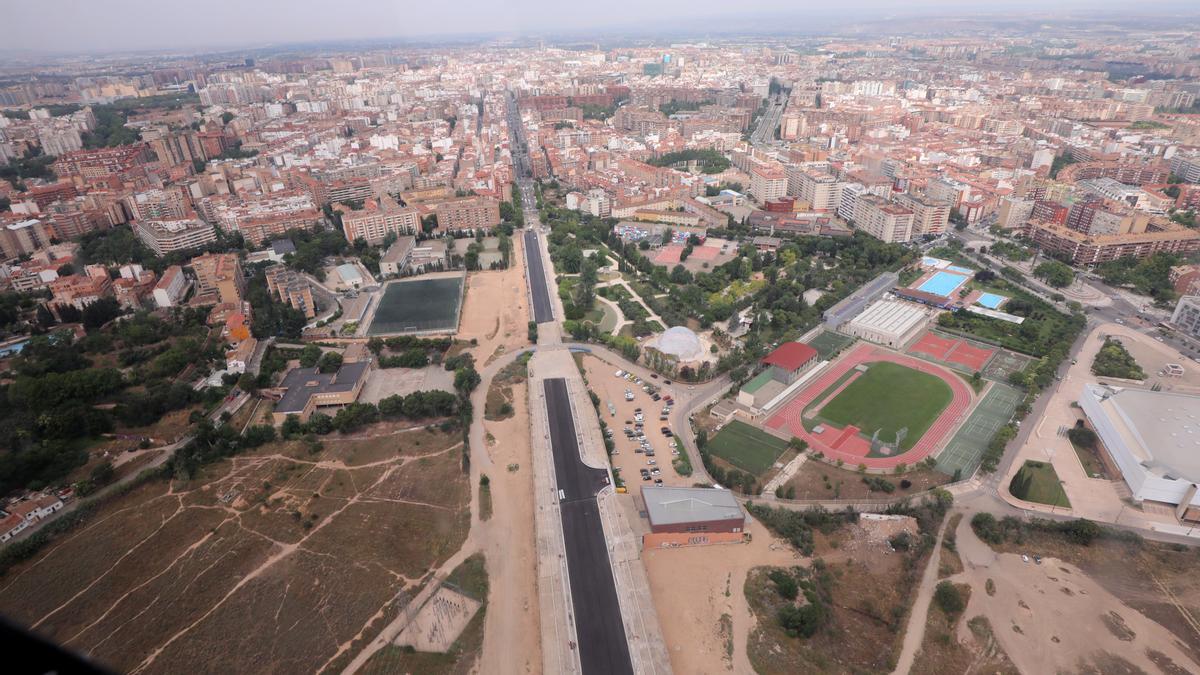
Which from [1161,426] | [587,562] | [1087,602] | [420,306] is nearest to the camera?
[1087,602]

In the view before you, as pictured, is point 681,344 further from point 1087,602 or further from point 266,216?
point 266,216

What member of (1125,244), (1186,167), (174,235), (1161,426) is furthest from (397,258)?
(1186,167)

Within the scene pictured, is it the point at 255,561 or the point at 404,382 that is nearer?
the point at 255,561

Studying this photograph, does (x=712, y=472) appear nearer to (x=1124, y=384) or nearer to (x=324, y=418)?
(x=324, y=418)

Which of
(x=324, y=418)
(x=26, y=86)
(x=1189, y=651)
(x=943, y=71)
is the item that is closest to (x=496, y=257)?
(x=324, y=418)

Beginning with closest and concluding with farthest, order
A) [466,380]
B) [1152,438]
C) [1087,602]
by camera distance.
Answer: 1. [1087,602]
2. [1152,438]
3. [466,380]

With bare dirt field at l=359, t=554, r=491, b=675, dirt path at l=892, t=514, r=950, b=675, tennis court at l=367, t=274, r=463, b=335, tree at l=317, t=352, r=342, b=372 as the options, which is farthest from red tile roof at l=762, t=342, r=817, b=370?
tree at l=317, t=352, r=342, b=372

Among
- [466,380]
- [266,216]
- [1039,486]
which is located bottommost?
[1039,486]

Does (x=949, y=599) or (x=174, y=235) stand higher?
(x=174, y=235)
